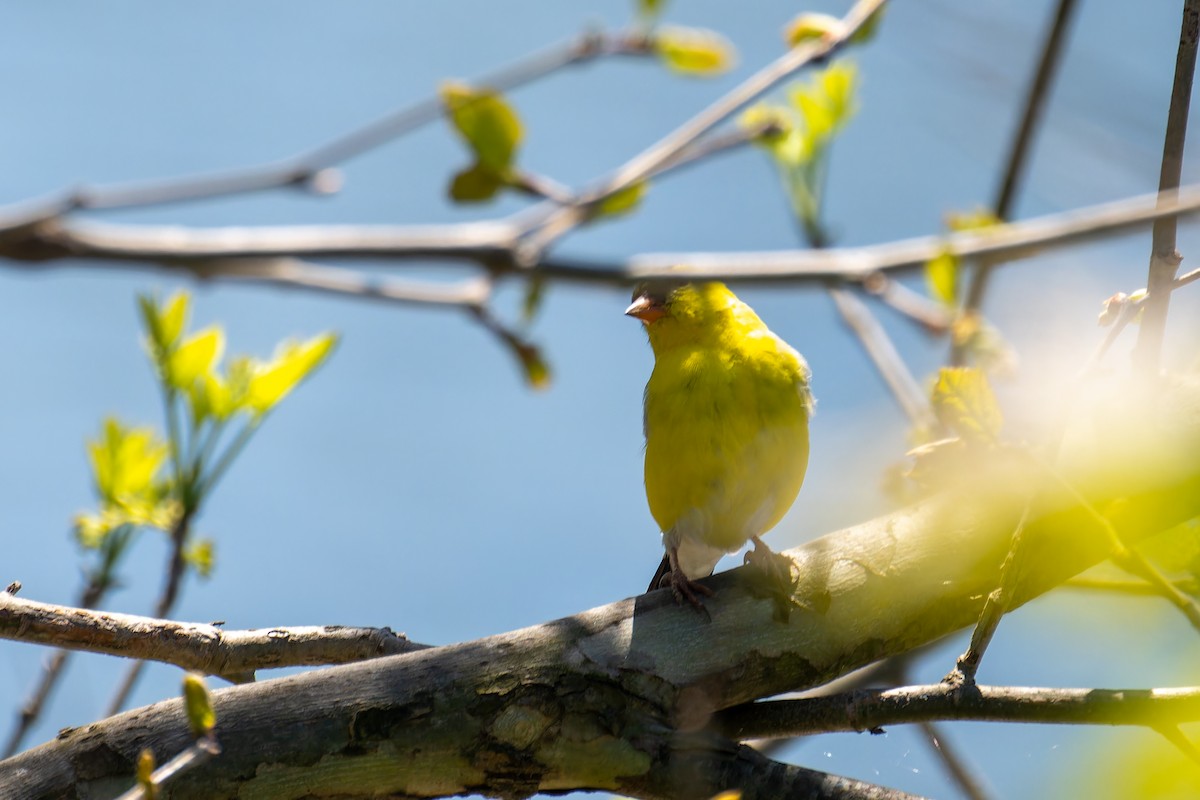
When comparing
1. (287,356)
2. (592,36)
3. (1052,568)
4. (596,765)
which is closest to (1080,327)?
(1052,568)

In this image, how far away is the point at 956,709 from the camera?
169 centimetres

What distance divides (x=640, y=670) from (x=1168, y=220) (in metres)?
1.12

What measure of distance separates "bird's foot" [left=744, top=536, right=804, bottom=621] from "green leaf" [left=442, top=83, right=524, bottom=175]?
87 centimetres

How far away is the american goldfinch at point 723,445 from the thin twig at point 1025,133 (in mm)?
497

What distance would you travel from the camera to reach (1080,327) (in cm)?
189

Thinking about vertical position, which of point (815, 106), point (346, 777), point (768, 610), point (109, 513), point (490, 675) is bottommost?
point (346, 777)

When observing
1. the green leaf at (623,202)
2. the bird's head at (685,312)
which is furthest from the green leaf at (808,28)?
the bird's head at (685,312)

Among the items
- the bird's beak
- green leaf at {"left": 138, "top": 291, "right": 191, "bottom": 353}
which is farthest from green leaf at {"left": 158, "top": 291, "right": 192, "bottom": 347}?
the bird's beak

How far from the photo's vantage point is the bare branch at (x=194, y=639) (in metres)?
1.88

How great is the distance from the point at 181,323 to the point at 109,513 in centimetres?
52

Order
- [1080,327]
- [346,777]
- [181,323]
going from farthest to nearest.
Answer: [181,323], [1080,327], [346,777]

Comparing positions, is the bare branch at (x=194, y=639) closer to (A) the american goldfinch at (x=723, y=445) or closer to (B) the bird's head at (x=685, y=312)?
(A) the american goldfinch at (x=723, y=445)

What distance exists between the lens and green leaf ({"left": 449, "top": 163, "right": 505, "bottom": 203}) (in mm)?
1877

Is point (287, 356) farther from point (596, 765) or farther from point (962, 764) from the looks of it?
point (962, 764)
